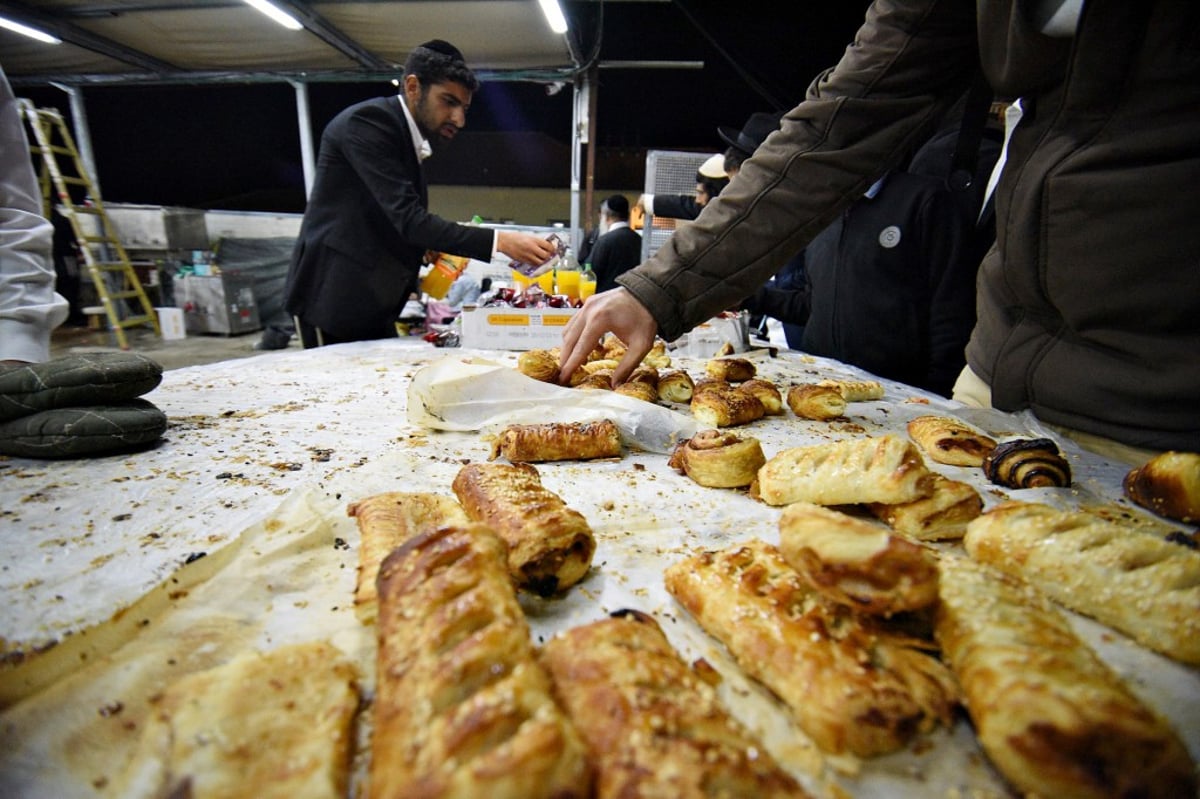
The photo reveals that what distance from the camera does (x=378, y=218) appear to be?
13.3 feet

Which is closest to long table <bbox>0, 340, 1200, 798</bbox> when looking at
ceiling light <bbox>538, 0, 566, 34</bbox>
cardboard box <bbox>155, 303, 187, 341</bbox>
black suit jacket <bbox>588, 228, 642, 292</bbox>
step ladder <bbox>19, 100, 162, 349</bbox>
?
black suit jacket <bbox>588, 228, 642, 292</bbox>

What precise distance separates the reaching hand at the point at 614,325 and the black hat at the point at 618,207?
5.06 metres

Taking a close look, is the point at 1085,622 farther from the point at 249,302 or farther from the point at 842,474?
the point at 249,302

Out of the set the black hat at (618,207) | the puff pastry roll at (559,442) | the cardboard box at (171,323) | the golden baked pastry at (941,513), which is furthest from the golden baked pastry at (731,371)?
the cardboard box at (171,323)

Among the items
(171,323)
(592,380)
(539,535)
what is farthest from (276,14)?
(539,535)

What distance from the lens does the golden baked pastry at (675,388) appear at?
2617 millimetres

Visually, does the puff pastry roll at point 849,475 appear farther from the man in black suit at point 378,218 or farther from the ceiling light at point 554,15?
the ceiling light at point 554,15

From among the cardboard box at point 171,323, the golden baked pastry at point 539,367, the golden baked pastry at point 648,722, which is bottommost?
the cardboard box at point 171,323

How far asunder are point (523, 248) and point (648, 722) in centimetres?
367

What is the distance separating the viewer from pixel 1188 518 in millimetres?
1438

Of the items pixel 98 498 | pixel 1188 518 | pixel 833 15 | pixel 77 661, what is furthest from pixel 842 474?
pixel 833 15

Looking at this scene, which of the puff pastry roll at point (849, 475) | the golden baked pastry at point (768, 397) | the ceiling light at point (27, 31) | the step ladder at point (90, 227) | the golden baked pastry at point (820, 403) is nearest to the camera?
the puff pastry roll at point (849, 475)

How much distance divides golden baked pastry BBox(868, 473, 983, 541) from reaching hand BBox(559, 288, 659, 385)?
1.17 m

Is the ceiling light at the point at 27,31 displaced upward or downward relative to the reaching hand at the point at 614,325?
upward
